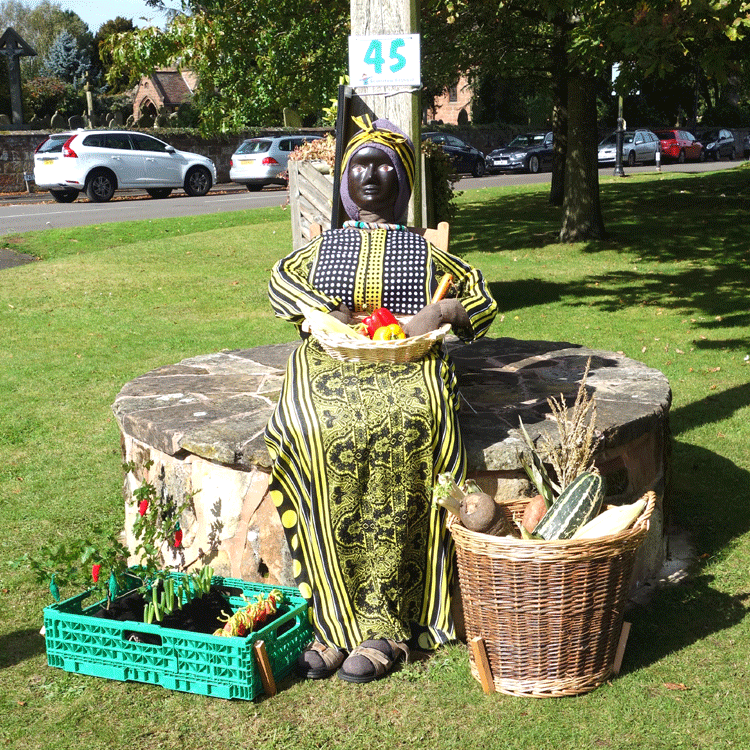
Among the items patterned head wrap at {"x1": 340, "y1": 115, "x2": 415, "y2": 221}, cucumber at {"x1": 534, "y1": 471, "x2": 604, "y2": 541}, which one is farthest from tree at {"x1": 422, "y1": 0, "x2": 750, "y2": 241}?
cucumber at {"x1": 534, "y1": 471, "x2": 604, "y2": 541}

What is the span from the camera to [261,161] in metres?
25.5

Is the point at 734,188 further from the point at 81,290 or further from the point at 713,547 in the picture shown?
the point at 713,547

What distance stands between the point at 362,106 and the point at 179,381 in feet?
5.80

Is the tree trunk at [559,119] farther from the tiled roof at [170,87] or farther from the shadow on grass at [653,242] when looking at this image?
the tiled roof at [170,87]

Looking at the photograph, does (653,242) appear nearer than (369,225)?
No

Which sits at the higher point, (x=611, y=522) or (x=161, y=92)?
(x=161, y=92)

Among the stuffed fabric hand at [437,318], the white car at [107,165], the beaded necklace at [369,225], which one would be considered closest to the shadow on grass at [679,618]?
the stuffed fabric hand at [437,318]

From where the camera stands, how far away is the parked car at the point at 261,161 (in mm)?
25453

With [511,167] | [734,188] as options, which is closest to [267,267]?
[734,188]

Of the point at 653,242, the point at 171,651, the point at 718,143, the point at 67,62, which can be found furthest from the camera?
the point at 67,62

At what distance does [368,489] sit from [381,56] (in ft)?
8.41

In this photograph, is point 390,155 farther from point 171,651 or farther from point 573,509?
point 171,651

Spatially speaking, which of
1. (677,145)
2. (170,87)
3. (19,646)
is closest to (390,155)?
(19,646)

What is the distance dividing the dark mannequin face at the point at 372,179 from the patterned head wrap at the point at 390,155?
0.09 feet
